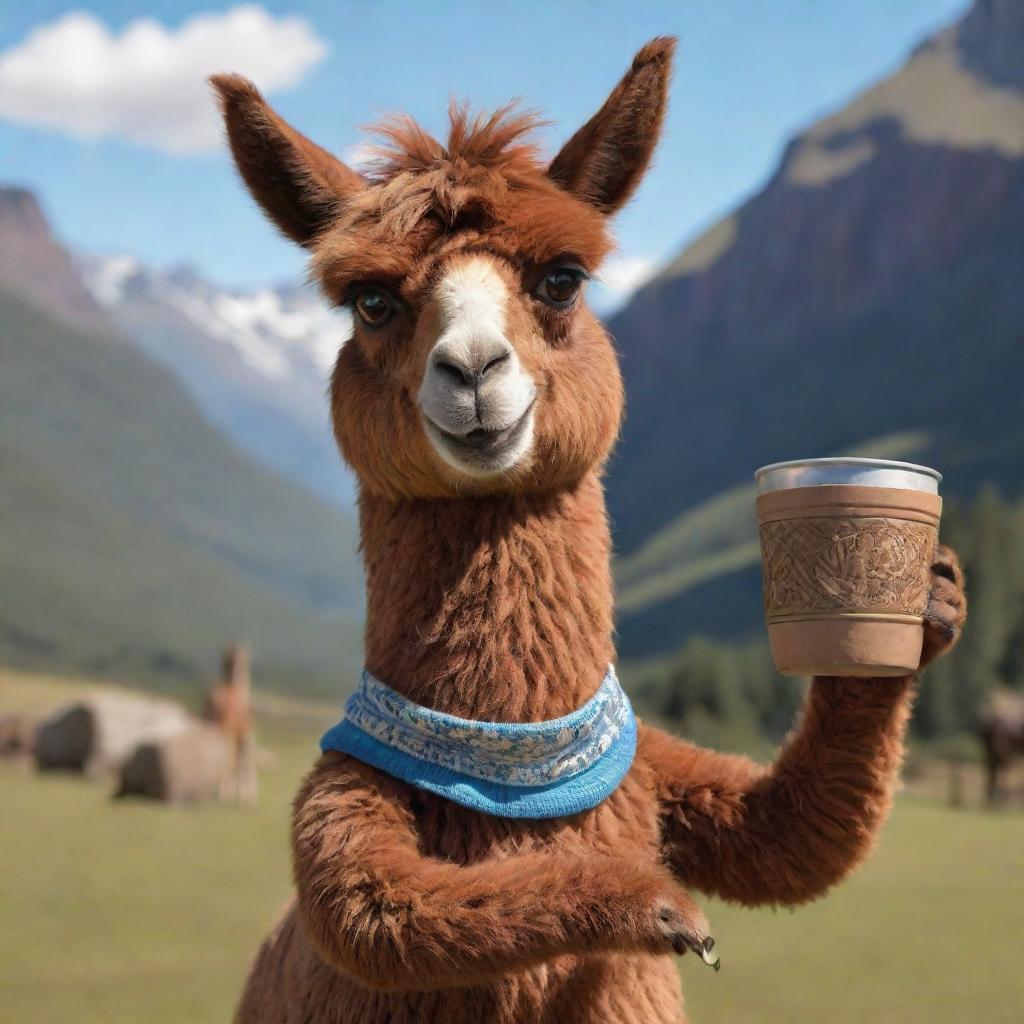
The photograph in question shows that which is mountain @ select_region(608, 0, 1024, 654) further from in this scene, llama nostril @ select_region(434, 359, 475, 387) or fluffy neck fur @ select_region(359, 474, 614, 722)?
llama nostril @ select_region(434, 359, 475, 387)

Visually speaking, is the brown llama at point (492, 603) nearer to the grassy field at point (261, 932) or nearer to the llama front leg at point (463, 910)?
the llama front leg at point (463, 910)

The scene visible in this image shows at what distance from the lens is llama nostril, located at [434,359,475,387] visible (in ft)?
8.57

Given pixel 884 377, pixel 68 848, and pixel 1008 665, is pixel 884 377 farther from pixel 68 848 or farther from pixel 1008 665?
pixel 68 848

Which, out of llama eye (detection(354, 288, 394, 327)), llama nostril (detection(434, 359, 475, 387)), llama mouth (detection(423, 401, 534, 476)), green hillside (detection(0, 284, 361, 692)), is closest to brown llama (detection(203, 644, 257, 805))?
llama eye (detection(354, 288, 394, 327))

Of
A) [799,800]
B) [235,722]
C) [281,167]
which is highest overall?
[281,167]

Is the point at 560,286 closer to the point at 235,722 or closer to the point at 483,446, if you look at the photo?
the point at 483,446

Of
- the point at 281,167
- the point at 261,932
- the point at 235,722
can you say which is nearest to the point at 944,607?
the point at 281,167

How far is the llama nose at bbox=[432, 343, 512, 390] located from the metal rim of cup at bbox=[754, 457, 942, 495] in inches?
25.5

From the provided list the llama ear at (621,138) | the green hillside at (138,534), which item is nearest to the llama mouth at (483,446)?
the llama ear at (621,138)

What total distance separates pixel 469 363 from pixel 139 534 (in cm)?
11441

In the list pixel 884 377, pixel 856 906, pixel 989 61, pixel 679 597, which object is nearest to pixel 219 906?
pixel 856 906

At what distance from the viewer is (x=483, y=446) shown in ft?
8.84

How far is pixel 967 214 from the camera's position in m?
132

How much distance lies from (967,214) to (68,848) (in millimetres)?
136219
